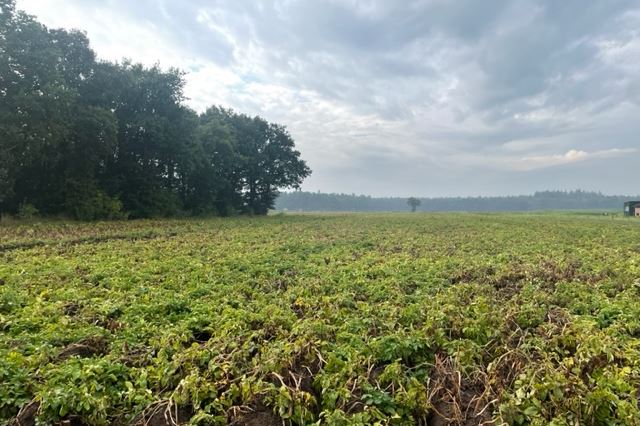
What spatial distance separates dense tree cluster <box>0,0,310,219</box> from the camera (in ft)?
81.8

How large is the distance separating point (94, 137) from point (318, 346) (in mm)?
30756

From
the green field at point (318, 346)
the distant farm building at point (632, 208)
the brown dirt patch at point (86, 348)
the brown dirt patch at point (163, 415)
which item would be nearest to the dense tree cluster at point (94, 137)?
the green field at point (318, 346)

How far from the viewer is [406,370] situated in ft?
15.9

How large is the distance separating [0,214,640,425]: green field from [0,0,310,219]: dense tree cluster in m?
19.7

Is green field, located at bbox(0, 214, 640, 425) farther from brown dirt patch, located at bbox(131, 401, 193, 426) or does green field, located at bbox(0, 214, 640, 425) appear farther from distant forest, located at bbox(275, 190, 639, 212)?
distant forest, located at bbox(275, 190, 639, 212)

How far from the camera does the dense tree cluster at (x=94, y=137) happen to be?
2492 cm

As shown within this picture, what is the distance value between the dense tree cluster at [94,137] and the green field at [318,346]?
19694 mm

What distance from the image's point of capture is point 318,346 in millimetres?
5223

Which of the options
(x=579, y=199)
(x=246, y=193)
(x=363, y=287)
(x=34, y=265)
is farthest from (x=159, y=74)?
(x=579, y=199)

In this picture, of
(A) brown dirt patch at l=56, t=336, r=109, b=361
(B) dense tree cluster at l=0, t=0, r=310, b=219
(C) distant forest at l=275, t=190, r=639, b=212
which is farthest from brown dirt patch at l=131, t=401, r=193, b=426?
(C) distant forest at l=275, t=190, r=639, b=212

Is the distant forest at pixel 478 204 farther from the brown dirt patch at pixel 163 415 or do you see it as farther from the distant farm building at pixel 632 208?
the brown dirt patch at pixel 163 415

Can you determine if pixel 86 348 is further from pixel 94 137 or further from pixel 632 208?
pixel 632 208

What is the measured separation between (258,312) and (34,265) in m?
8.28

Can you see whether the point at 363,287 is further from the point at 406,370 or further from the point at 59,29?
the point at 59,29
